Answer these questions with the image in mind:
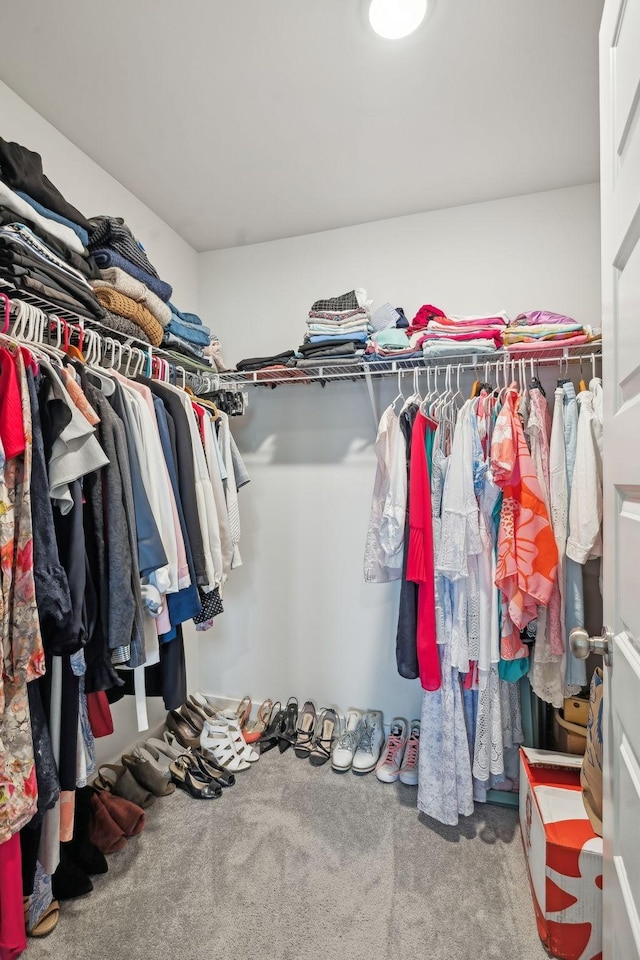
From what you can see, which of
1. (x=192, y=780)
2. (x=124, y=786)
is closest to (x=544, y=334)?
(x=192, y=780)

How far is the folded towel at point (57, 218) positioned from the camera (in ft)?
4.39

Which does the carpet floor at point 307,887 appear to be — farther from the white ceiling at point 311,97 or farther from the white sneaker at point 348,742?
the white ceiling at point 311,97

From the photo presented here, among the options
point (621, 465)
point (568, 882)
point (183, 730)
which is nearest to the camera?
point (621, 465)

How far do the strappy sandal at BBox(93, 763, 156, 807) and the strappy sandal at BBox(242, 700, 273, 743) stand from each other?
492 mm

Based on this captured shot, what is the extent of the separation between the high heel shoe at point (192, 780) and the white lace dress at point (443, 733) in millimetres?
826

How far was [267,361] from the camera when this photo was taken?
A: 2121 millimetres

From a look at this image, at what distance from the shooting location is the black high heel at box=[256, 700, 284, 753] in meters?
2.17

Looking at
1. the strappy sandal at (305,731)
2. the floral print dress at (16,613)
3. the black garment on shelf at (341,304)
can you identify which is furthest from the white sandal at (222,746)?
the black garment on shelf at (341,304)

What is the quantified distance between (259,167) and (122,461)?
1.45 meters

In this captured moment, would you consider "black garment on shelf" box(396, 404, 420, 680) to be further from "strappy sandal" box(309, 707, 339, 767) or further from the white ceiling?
the white ceiling

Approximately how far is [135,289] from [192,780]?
6.36 feet

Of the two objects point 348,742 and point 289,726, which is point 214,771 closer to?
point 289,726

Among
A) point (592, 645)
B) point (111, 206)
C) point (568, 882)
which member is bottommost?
point (568, 882)

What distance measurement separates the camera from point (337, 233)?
2.36 metres
